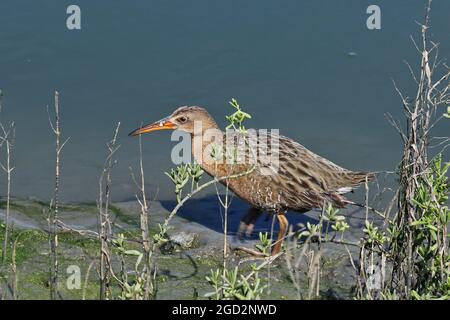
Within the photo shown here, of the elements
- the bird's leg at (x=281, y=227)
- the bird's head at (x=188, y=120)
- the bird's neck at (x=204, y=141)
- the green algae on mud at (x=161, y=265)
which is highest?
the bird's head at (x=188, y=120)

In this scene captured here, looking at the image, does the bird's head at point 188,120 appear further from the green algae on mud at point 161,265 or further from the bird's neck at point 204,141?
the green algae on mud at point 161,265

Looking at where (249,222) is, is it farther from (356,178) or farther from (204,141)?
(356,178)

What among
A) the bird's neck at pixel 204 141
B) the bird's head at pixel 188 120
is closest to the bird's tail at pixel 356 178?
the bird's neck at pixel 204 141

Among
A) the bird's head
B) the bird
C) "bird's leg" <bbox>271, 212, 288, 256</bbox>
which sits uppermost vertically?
the bird's head

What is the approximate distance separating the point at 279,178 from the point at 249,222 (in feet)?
1.85

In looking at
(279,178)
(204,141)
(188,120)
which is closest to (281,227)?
(279,178)

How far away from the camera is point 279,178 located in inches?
365

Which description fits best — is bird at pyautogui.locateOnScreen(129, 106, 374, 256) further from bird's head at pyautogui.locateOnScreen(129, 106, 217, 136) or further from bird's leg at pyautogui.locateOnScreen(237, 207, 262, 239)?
bird's head at pyautogui.locateOnScreen(129, 106, 217, 136)

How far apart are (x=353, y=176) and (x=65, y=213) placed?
2.65m

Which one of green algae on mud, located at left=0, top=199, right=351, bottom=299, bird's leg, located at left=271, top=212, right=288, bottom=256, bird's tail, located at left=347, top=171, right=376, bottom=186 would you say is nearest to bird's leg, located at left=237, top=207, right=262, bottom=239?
green algae on mud, located at left=0, top=199, right=351, bottom=299

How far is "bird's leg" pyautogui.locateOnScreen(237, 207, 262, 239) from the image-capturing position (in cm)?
953

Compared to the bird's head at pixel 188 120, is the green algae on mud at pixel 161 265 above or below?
below

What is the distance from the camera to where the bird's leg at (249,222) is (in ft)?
31.3

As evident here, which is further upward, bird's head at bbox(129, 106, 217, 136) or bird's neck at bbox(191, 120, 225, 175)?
bird's head at bbox(129, 106, 217, 136)
